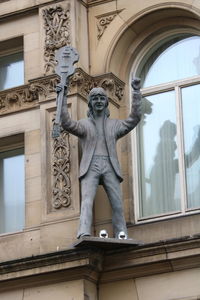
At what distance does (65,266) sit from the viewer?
756 inches

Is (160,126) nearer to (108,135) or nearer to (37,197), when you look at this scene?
(108,135)

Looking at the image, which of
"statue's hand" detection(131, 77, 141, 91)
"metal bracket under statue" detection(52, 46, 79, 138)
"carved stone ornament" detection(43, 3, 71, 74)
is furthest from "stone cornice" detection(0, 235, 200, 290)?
"carved stone ornament" detection(43, 3, 71, 74)

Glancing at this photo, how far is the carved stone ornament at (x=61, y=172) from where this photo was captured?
20.2 meters

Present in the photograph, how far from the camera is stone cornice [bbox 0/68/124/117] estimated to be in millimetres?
20859

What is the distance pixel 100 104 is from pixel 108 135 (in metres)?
0.54

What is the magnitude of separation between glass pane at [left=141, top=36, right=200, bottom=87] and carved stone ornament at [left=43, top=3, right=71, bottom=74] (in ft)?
5.29

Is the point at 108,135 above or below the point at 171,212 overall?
above

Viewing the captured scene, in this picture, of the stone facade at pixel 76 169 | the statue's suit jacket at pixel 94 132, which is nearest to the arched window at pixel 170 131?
the stone facade at pixel 76 169

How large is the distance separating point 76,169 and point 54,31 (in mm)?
2747

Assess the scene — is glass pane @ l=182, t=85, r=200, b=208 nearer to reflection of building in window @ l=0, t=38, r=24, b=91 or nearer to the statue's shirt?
the statue's shirt

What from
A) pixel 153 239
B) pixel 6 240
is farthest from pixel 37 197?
pixel 153 239

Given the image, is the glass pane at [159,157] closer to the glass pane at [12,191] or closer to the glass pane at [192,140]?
the glass pane at [192,140]

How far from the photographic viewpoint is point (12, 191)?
70.6ft

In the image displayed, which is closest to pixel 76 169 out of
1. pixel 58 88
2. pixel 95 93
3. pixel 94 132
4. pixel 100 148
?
pixel 100 148
